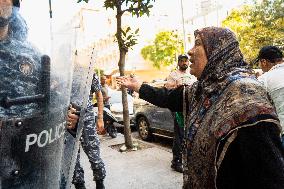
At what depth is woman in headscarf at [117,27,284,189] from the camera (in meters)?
1.70

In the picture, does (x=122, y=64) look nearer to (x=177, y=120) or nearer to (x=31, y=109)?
(x=177, y=120)

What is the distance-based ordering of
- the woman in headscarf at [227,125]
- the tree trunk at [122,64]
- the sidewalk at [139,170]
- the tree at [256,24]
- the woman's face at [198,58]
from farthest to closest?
the tree at [256,24] → the tree trunk at [122,64] → the sidewalk at [139,170] → the woman's face at [198,58] → the woman in headscarf at [227,125]

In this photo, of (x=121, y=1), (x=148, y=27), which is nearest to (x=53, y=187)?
(x=121, y=1)

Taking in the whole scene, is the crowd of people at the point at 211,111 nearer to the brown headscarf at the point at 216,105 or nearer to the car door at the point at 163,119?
the brown headscarf at the point at 216,105

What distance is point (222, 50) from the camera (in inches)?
85.9

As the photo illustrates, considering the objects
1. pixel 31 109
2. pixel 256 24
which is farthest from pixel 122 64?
pixel 256 24

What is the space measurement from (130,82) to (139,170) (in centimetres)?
353

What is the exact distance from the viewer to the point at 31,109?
4.15ft

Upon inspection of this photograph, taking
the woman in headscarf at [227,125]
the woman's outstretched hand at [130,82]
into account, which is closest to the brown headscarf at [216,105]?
the woman in headscarf at [227,125]

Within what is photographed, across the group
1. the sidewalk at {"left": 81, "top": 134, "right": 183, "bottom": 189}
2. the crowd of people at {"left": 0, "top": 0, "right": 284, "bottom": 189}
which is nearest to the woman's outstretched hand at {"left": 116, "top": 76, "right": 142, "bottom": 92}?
the crowd of people at {"left": 0, "top": 0, "right": 284, "bottom": 189}

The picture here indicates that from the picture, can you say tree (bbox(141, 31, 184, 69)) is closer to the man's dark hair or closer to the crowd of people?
the man's dark hair

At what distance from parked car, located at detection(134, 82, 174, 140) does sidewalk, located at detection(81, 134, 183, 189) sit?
0.50 metres

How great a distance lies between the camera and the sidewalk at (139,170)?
524cm

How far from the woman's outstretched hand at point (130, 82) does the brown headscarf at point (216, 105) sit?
503 millimetres
